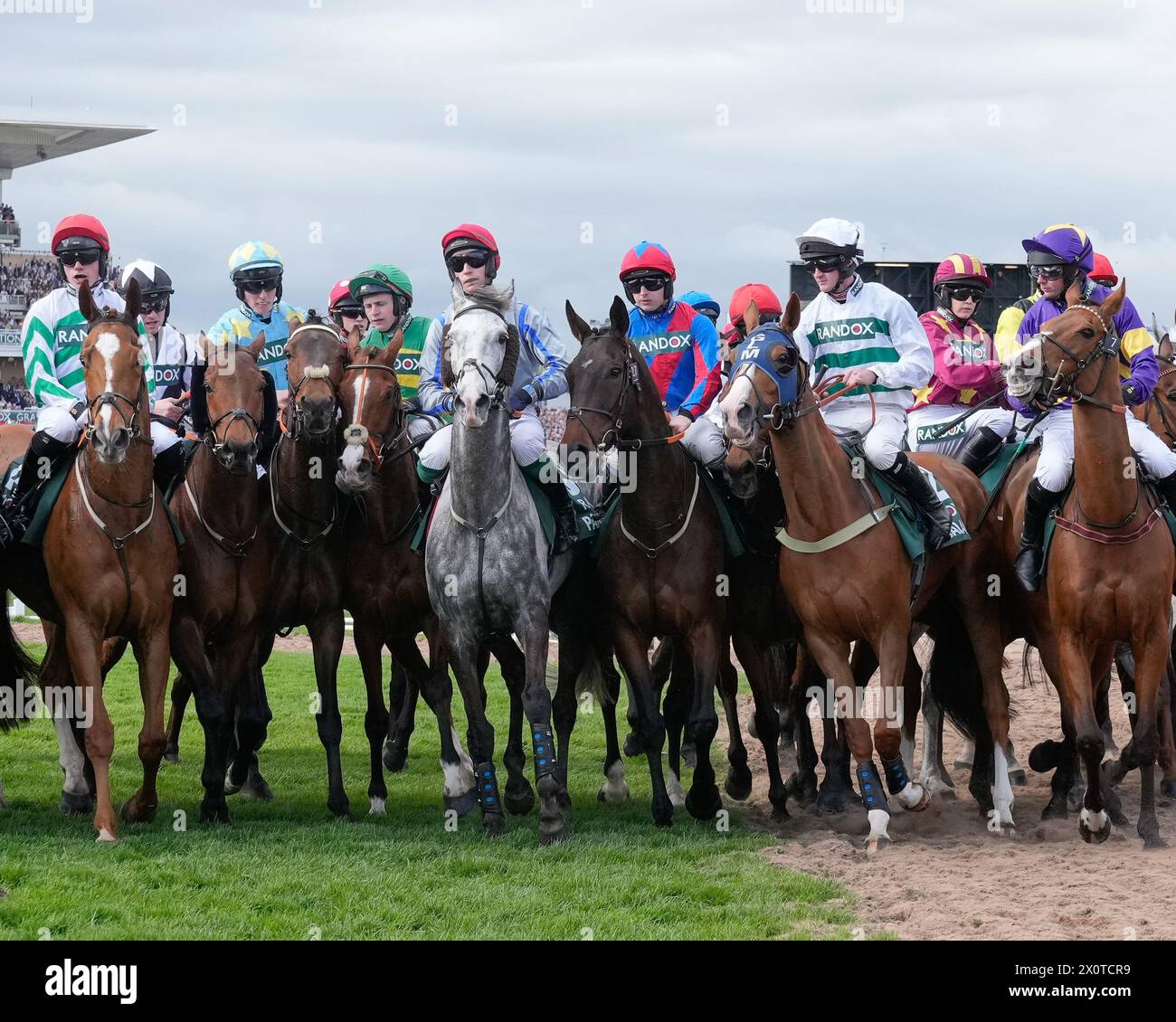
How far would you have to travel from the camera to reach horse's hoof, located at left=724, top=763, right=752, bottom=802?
26.5 feet

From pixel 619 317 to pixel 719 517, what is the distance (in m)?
1.21

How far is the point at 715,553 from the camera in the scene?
7387 millimetres

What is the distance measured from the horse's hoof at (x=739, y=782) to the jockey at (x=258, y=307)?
333 cm

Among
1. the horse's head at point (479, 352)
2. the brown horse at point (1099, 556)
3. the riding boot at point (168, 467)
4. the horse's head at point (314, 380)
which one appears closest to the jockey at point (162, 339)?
the riding boot at point (168, 467)

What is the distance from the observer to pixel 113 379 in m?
6.42

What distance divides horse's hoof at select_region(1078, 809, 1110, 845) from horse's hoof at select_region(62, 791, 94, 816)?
493cm

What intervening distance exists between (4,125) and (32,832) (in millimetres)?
40657

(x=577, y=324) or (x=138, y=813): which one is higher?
(x=577, y=324)

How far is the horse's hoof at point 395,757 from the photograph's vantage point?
935 centimetres

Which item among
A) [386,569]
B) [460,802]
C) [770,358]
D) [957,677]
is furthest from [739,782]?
[770,358]

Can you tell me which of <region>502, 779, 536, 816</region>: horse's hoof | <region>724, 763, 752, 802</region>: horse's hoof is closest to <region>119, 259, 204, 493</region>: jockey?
<region>502, 779, 536, 816</region>: horse's hoof

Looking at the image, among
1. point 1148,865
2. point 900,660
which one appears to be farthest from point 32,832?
point 1148,865

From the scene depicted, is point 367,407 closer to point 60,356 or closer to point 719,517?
point 60,356
